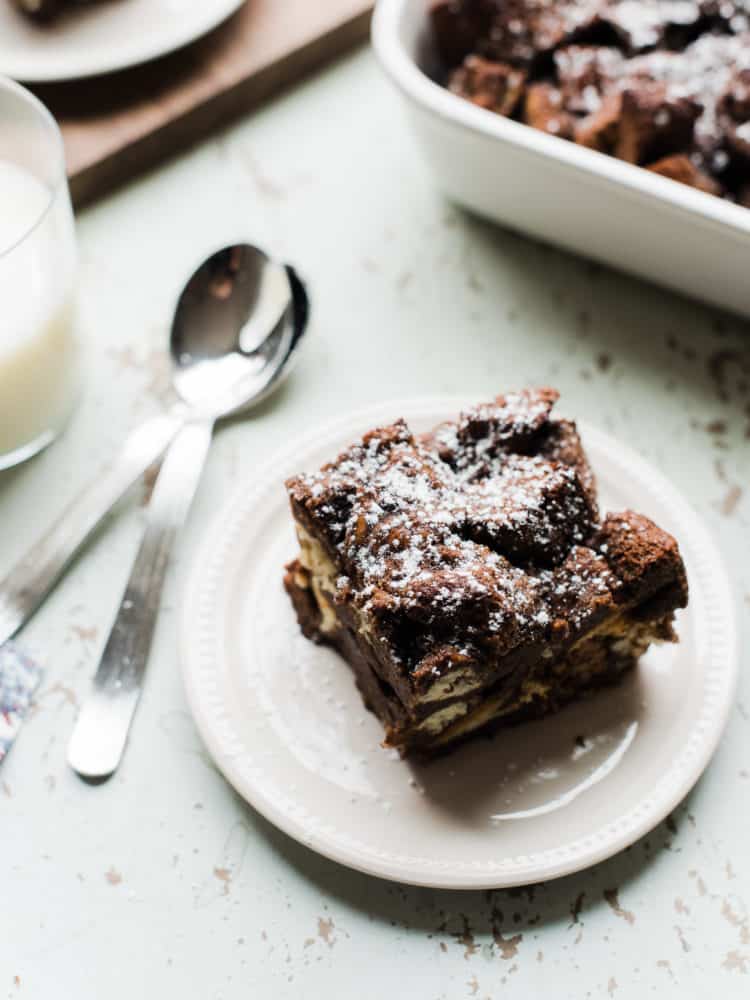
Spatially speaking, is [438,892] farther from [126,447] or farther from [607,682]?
[126,447]

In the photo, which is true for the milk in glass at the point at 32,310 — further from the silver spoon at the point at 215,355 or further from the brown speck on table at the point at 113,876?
the brown speck on table at the point at 113,876

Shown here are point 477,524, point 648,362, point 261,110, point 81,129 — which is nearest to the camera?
point 477,524

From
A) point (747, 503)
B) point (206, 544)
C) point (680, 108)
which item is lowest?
point (747, 503)

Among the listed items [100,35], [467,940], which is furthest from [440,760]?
[100,35]

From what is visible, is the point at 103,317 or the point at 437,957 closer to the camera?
the point at 437,957

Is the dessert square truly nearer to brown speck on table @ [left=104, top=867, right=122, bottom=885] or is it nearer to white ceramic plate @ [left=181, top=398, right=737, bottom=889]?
white ceramic plate @ [left=181, top=398, right=737, bottom=889]

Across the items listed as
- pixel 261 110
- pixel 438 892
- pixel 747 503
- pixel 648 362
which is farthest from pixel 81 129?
pixel 438 892
